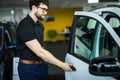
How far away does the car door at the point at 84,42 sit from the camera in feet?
11.0

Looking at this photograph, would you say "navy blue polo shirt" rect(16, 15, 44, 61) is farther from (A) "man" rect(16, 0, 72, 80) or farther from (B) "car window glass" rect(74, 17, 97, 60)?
(B) "car window glass" rect(74, 17, 97, 60)

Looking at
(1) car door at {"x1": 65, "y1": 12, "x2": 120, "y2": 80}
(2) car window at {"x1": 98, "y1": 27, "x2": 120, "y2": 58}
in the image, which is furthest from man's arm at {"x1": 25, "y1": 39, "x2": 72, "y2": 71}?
(2) car window at {"x1": 98, "y1": 27, "x2": 120, "y2": 58}

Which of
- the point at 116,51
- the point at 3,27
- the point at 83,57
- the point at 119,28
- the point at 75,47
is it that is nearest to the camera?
the point at 116,51

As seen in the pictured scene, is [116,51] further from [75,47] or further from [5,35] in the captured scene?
[5,35]

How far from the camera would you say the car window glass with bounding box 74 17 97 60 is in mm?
3681

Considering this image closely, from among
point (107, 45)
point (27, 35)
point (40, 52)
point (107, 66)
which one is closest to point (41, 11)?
point (27, 35)

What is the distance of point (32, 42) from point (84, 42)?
54 centimetres

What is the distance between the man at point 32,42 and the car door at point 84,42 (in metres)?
0.34

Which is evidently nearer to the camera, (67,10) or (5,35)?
(5,35)

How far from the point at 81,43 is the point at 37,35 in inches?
18.8

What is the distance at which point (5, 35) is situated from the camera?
823cm

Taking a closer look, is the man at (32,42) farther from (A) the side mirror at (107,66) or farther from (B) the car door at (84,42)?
(A) the side mirror at (107,66)

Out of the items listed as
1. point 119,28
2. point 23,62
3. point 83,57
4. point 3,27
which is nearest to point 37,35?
point 23,62

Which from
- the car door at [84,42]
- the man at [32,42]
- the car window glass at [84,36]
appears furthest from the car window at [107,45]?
the man at [32,42]
